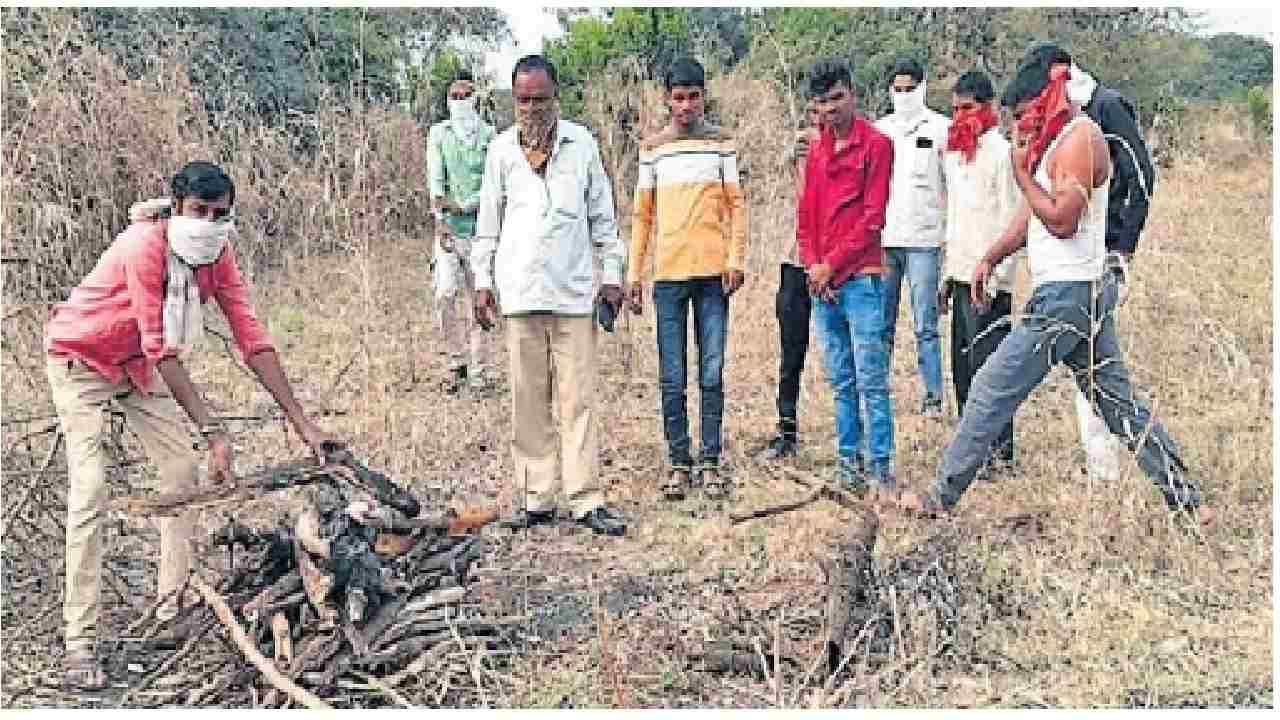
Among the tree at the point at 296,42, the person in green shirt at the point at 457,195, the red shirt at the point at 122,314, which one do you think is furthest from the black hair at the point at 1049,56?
the tree at the point at 296,42

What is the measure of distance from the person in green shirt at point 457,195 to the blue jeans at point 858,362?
2.39 m

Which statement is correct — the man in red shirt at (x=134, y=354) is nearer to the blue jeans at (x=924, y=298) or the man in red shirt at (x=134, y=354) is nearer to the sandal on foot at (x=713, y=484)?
the sandal on foot at (x=713, y=484)

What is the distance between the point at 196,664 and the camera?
12.9ft

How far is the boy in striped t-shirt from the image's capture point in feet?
18.0

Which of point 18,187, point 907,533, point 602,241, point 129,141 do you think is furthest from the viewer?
point 129,141

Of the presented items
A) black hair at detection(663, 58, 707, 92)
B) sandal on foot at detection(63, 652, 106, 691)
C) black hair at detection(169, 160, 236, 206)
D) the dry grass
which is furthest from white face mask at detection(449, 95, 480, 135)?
sandal on foot at detection(63, 652, 106, 691)

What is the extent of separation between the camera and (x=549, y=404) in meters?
5.30

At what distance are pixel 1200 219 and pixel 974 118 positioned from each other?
6358mm

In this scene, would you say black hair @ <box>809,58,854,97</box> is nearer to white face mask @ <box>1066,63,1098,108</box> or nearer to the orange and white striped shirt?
the orange and white striped shirt

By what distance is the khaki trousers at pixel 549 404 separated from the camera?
5172 millimetres

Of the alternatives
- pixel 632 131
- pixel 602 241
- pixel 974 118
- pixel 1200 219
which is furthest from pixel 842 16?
pixel 602 241

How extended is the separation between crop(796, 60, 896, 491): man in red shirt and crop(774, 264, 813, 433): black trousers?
1.91 ft

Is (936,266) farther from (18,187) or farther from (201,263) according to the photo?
(18,187)

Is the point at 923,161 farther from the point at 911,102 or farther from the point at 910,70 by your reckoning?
the point at 910,70
